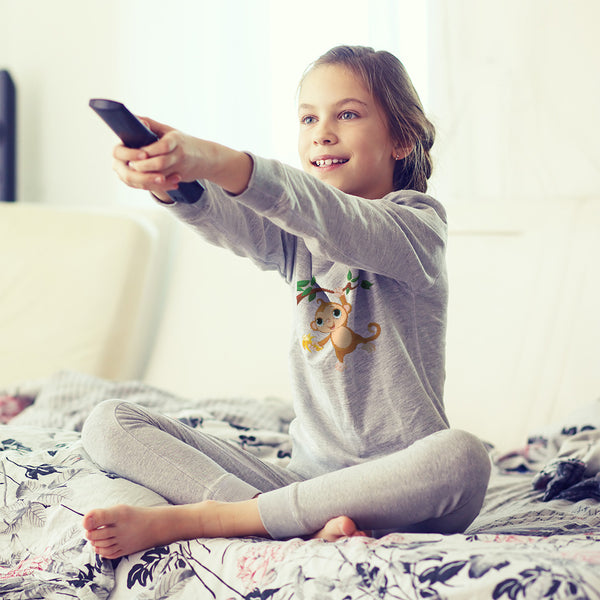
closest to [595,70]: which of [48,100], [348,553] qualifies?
[348,553]

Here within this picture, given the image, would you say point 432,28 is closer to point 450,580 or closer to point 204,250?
point 204,250

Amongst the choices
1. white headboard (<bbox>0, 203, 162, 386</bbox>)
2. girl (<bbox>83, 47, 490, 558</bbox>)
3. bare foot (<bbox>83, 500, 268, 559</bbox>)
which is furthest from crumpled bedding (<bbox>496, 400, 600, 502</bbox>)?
white headboard (<bbox>0, 203, 162, 386</bbox>)

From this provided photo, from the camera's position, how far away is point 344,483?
2.75 ft

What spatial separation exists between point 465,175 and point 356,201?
3.83 feet

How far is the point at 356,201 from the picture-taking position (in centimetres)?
85

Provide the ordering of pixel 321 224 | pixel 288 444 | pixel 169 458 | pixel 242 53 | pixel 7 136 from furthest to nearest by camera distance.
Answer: pixel 7 136
pixel 242 53
pixel 288 444
pixel 169 458
pixel 321 224

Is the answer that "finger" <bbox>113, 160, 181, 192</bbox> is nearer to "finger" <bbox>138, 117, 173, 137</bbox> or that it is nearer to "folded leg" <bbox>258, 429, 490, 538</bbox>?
"finger" <bbox>138, 117, 173, 137</bbox>

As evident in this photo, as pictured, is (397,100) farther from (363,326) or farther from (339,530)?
(339,530)

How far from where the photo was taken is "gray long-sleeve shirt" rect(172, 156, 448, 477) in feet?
3.04

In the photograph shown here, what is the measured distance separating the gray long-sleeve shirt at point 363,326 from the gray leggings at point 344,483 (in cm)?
12

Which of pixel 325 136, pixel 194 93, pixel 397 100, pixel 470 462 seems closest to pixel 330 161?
pixel 325 136

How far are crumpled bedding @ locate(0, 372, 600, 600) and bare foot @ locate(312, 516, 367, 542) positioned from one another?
0.08 feet

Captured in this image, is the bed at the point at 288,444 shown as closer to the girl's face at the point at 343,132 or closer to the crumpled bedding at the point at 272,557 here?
the crumpled bedding at the point at 272,557

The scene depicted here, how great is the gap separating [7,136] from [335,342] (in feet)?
6.88
